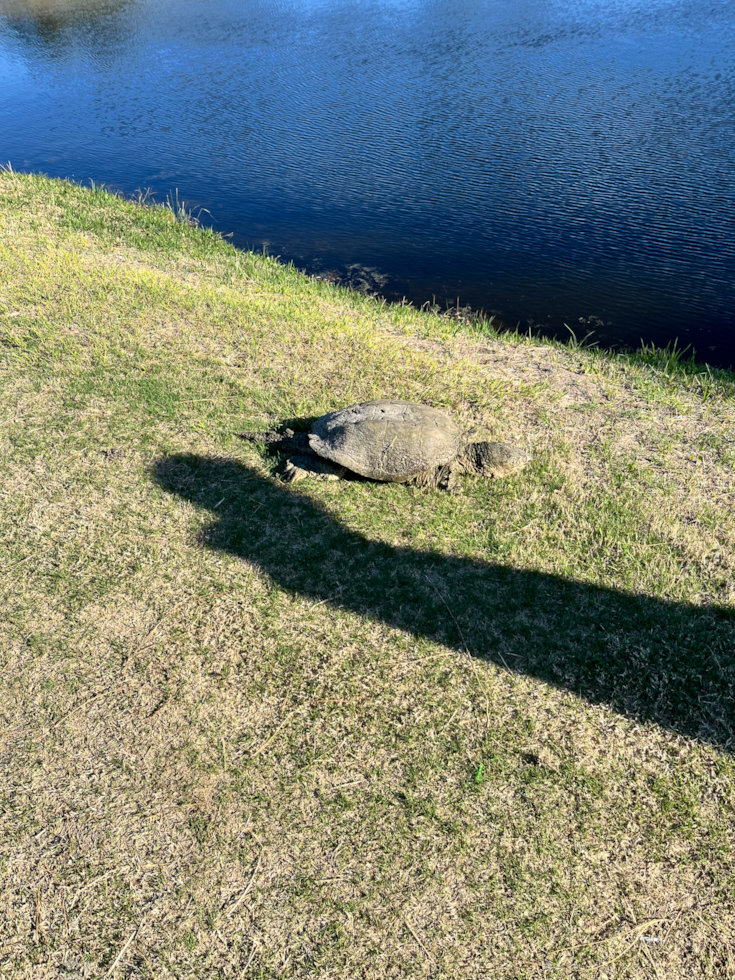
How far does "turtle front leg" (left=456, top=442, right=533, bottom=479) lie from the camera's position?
6.20m

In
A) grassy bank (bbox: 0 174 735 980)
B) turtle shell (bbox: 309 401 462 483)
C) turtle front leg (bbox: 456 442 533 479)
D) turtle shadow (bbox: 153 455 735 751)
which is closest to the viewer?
grassy bank (bbox: 0 174 735 980)

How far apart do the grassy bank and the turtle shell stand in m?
0.33

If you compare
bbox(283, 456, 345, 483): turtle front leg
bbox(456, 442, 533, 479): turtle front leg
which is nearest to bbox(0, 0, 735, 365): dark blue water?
bbox(456, 442, 533, 479): turtle front leg

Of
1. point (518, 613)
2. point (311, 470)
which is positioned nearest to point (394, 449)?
point (311, 470)

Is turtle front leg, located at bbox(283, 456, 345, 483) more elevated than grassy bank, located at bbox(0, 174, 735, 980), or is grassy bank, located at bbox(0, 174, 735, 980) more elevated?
turtle front leg, located at bbox(283, 456, 345, 483)

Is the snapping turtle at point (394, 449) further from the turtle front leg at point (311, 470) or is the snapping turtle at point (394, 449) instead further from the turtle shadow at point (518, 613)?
the turtle shadow at point (518, 613)

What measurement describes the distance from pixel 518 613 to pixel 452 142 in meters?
14.7

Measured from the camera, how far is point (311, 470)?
634 cm

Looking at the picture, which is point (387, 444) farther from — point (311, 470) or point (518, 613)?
point (518, 613)

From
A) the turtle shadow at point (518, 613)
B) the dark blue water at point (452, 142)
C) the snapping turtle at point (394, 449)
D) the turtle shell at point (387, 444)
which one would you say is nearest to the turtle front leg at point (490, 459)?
the snapping turtle at point (394, 449)

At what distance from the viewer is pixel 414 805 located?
3926 mm

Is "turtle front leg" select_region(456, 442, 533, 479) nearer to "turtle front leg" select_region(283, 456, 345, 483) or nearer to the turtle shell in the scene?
the turtle shell

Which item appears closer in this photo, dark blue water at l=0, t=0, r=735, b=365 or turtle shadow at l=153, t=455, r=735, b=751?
turtle shadow at l=153, t=455, r=735, b=751

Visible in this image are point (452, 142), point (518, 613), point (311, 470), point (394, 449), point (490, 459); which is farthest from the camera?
point (452, 142)
